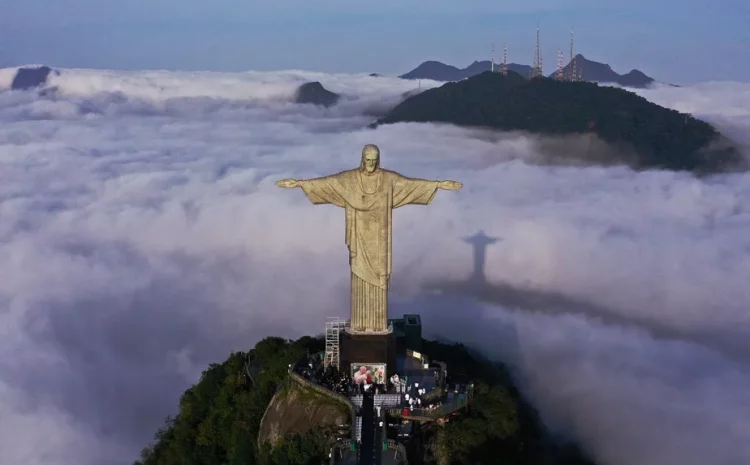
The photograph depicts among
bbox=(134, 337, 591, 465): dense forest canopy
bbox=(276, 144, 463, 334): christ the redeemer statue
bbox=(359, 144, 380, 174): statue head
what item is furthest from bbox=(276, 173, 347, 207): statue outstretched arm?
bbox=(134, 337, 591, 465): dense forest canopy

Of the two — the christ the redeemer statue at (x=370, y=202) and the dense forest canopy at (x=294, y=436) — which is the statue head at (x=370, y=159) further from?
the dense forest canopy at (x=294, y=436)

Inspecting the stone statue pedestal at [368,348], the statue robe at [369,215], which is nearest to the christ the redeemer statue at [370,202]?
the statue robe at [369,215]

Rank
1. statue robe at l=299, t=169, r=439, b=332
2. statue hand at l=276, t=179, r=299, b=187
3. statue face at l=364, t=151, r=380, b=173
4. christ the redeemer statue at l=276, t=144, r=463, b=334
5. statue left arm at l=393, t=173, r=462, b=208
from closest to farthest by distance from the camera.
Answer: statue face at l=364, t=151, r=380, b=173, statue hand at l=276, t=179, r=299, b=187, statue left arm at l=393, t=173, r=462, b=208, christ the redeemer statue at l=276, t=144, r=463, b=334, statue robe at l=299, t=169, r=439, b=332

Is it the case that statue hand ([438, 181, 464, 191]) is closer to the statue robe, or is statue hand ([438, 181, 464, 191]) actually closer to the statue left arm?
the statue left arm

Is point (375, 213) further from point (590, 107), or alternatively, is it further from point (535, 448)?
point (590, 107)

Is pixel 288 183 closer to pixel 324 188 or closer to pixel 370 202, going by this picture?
pixel 324 188

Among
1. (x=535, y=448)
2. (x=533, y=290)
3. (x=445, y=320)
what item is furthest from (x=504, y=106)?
(x=535, y=448)

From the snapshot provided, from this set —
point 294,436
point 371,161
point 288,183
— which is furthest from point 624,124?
point 294,436
